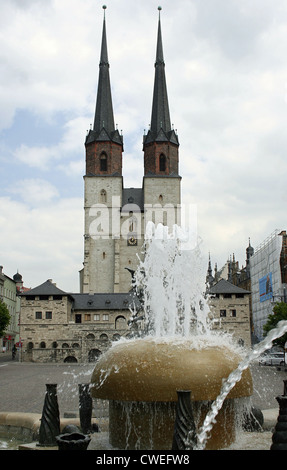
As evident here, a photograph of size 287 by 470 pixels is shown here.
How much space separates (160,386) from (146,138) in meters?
65.8

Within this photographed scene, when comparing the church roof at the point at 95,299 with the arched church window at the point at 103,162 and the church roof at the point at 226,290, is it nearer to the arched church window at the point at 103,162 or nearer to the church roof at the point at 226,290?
the church roof at the point at 226,290

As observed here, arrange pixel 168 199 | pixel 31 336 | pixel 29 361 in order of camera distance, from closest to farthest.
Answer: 1. pixel 29 361
2. pixel 31 336
3. pixel 168 199

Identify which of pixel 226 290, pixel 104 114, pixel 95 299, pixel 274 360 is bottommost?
pixel 274 360

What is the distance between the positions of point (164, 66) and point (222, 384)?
233 ft

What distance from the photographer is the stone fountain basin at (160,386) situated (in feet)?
19.4

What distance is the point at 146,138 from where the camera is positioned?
6988cm

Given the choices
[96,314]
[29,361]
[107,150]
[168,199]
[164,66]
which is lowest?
[29,361]

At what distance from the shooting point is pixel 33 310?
51938mm

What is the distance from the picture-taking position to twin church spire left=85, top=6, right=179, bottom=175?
6875 cm

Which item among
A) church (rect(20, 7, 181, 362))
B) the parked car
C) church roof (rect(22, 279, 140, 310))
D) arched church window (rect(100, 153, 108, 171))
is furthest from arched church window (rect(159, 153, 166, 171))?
the parked car

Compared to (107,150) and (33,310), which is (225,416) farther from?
(107,150)

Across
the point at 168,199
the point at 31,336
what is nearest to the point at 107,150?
the point at 168,199

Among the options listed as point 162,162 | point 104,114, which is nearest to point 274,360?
point 162,162

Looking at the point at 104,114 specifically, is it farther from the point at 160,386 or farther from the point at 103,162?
the point at 160,386
